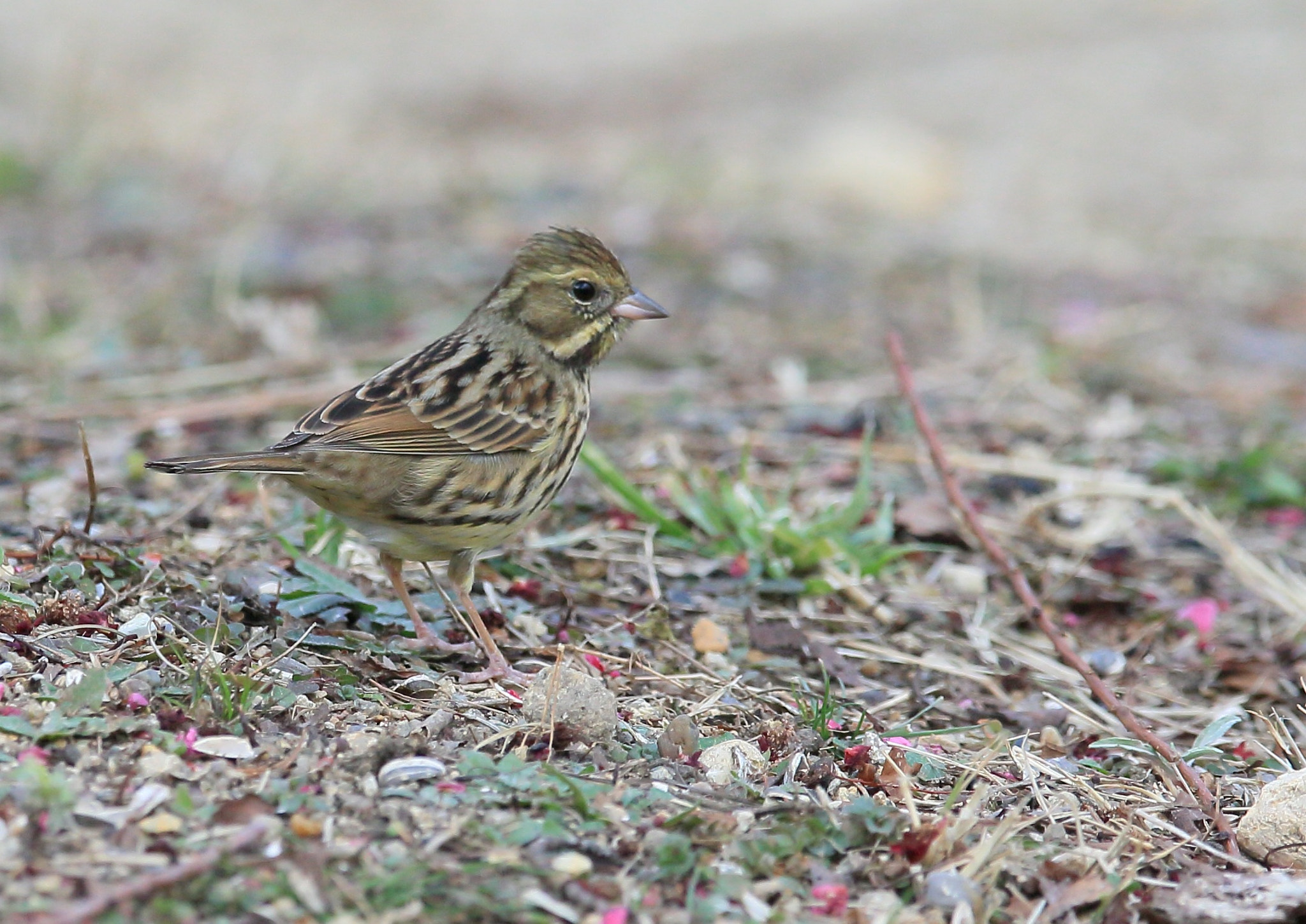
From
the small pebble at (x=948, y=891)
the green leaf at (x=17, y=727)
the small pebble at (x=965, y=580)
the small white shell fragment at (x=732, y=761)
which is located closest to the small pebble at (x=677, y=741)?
the small white shell fragment at (x=732, y=761)

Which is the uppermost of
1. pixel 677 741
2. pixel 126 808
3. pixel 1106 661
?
pixel 126 808

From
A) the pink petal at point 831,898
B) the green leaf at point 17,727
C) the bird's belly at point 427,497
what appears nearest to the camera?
the pink petal at point 831,898

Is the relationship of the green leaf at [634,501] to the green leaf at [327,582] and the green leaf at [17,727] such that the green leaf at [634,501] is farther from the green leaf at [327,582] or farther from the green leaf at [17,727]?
the green leaf at [17,727]

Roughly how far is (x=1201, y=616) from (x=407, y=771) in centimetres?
325

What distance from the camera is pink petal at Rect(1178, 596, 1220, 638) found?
17.5 feet

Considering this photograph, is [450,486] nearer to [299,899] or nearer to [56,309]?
[299,899]

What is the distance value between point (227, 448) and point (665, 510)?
6.30 ft

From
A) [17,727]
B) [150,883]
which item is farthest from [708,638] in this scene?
[150,883]

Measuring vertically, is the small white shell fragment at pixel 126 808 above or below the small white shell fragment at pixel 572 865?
above

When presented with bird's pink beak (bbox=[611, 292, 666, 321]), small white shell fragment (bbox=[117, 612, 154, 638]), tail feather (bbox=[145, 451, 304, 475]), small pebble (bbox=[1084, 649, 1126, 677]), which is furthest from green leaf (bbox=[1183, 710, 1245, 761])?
small white shell fragment (bbox=[117, 612, 154, 638])

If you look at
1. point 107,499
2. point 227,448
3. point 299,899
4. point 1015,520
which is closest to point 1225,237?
point 1015,520

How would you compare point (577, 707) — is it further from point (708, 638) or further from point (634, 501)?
point (634, 501)

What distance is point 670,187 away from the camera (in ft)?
37.4

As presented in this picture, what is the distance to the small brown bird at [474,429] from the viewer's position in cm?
436
